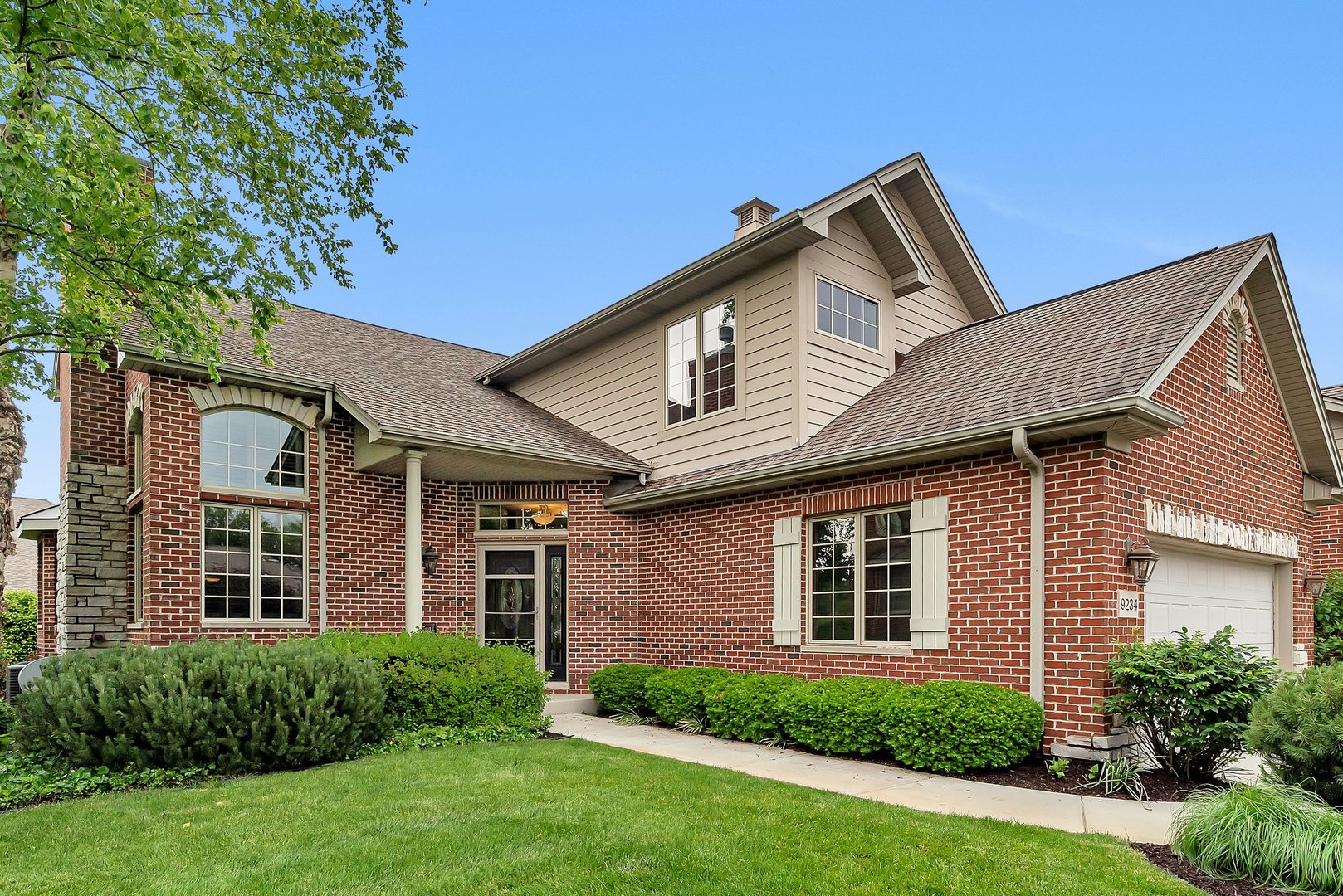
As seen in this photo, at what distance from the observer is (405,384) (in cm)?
1309

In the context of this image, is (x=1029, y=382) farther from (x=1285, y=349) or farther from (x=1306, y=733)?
(x=1285, y=349)

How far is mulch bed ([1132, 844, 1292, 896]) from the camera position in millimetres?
4410

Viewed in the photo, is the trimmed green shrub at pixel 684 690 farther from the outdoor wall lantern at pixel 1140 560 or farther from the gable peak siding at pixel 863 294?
the outdoor wall lantern at pixel 1140 560

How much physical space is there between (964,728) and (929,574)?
5.64ft

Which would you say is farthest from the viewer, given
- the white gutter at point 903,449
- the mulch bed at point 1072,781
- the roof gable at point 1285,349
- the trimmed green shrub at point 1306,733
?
the roof gable at point 1285,349

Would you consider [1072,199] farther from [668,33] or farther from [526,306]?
[526,306]

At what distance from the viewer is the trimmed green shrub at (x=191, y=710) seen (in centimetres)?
693

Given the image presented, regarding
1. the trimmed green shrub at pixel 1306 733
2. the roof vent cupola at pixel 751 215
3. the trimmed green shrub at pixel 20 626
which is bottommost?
the trimmed green shrub at pixel 20 626

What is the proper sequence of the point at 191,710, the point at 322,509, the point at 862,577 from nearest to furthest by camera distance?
the point at 191,710 < the point at 862,577 < the point at 322,509

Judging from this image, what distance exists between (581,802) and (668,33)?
15.9 metres

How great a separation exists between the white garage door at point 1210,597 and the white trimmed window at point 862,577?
230 centimetres

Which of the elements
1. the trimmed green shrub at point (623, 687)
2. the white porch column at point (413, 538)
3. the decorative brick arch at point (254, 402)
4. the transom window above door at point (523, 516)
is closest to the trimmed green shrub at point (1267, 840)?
the trimmed green shrub at point (623, 687)

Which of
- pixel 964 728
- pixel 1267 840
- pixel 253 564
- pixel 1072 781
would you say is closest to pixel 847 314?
pixel 964 728

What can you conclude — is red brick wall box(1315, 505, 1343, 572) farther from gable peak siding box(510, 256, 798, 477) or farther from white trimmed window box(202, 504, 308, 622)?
white trimmed window box(202, 504, 308, 622)
